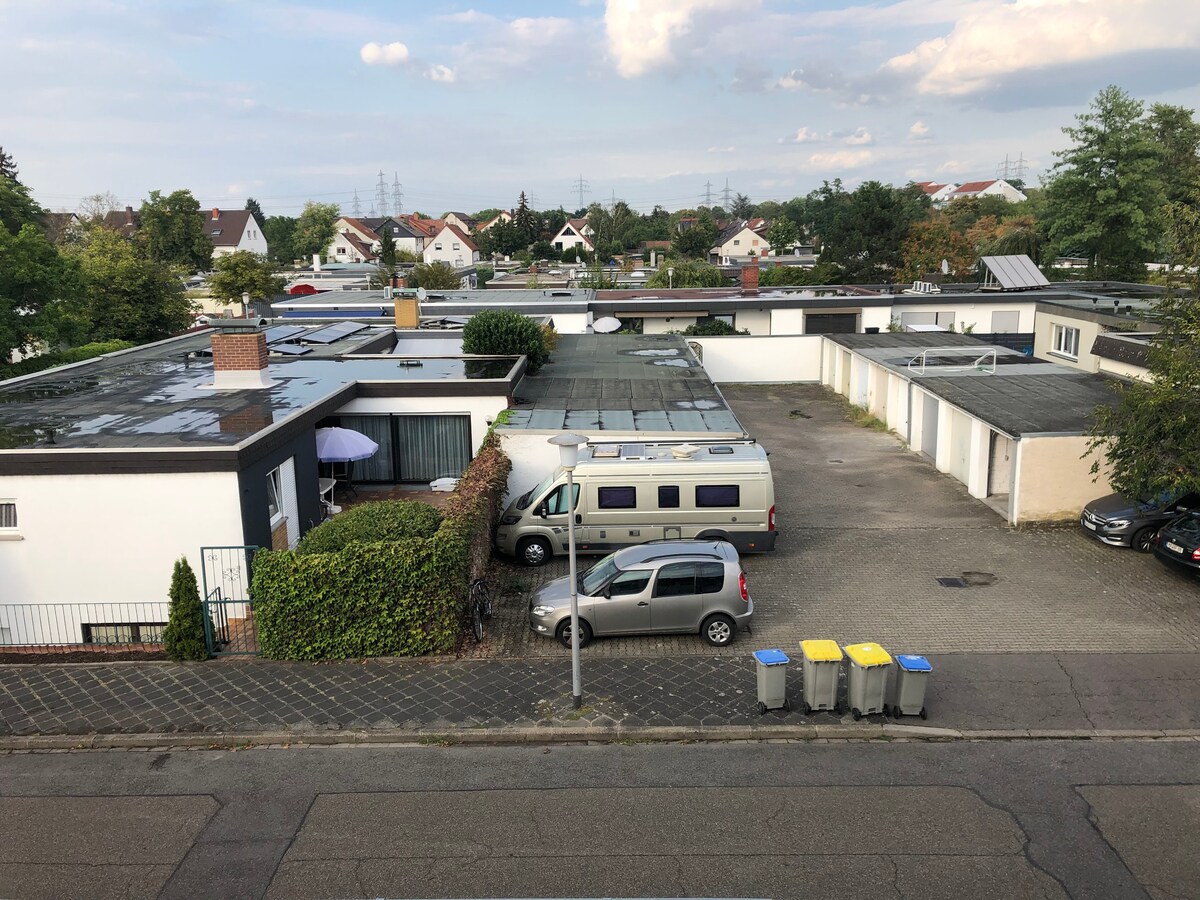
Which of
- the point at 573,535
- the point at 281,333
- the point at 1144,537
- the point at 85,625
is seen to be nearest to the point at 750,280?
the point at 281,333

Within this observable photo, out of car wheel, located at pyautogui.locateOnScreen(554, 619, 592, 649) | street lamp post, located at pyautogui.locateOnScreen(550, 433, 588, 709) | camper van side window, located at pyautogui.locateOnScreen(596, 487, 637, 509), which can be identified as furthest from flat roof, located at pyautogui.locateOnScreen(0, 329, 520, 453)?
street lamp post, located at pyautogui.locateOnScreen(550, 433, 588, 709)

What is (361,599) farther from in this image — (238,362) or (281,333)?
(281,333)

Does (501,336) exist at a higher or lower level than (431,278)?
lower

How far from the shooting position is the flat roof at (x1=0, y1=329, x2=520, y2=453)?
51.7 feet

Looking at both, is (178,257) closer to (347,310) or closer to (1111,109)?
(347,310)

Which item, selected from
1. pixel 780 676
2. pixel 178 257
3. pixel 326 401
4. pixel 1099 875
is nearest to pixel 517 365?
pixel 326 401

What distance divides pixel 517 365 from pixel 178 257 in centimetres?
7589

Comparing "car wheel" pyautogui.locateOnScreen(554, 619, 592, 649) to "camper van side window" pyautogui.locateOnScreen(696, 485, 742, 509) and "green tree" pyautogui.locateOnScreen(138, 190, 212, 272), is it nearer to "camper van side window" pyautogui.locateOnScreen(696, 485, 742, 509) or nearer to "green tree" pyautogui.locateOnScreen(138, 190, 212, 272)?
"camper van side window" pyautogui.locateOnScreen(696, 485, 742, 509)

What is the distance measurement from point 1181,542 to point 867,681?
26.7ft

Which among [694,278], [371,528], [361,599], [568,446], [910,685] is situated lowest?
[910,685]

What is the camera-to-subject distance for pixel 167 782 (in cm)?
1022

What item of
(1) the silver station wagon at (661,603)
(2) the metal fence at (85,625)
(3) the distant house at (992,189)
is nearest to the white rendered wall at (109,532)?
(2) the metal fence at (85,625)

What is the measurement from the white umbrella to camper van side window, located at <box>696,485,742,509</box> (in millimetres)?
7177

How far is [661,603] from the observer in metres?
13.5
